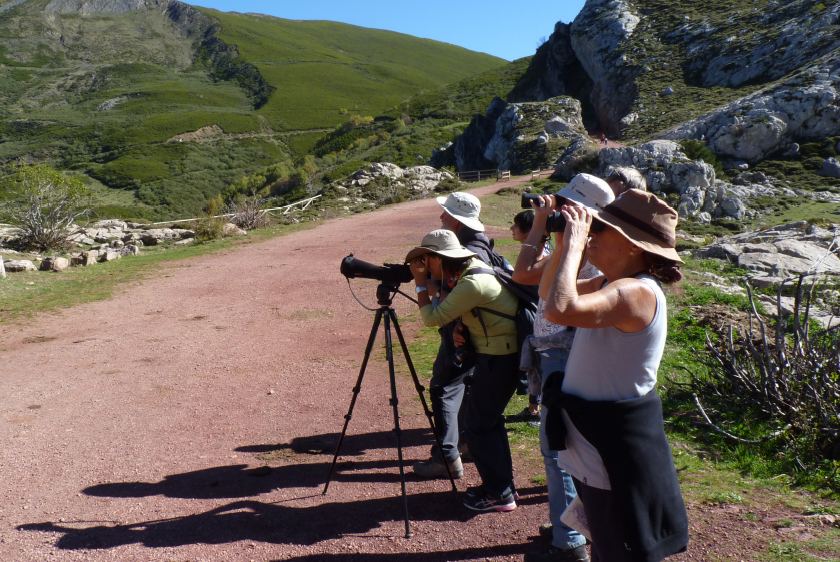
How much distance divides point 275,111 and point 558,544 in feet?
305

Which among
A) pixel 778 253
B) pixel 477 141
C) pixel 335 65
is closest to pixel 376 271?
pixel 778 253

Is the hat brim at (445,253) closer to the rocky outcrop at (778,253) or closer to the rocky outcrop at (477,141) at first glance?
the rocky outcrop at (778,253)

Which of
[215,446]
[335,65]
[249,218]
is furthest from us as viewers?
[335,65]

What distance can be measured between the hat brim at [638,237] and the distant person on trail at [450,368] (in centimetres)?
141

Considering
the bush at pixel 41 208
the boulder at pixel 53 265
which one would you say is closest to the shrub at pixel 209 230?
the bush at pixel 41 208

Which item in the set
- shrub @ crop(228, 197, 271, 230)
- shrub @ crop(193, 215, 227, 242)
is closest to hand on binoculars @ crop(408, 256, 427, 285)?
shrub @ crop(193, 215, 227, 242)

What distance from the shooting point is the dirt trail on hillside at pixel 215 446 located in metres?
2.98

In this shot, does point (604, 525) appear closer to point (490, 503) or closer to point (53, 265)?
point (490, 503)

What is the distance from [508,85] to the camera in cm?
6378

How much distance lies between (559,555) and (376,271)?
64.5 inches

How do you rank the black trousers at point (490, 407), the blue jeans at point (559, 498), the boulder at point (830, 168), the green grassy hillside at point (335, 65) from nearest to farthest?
the blue jeans at point (559, 498)
the black trousers at point (490, 407)
the boulder at point (830, 168)
the green grassy hillside at point (335, 65)

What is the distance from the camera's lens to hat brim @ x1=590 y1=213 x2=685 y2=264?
1817 millimetres

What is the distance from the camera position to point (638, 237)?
184cm

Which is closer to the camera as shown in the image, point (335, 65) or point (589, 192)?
point (589, 192)
